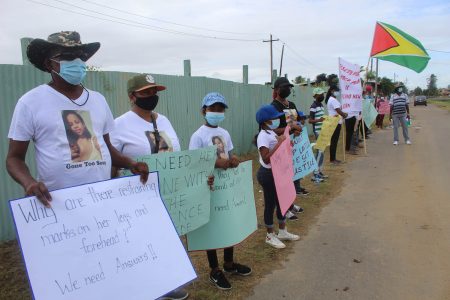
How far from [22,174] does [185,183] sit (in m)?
1.27

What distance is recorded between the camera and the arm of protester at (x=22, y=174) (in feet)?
6.61

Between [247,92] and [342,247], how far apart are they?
24.1 ft

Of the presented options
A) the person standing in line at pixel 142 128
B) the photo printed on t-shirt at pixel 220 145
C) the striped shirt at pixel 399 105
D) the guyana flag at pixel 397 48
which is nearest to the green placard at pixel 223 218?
the photo printed on t-shirt at pixel 220 145

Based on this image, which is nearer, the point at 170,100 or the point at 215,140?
the point at 215,140

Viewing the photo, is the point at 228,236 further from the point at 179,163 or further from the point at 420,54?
the point at 420,54

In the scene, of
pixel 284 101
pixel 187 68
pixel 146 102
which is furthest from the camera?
pixel 187 68

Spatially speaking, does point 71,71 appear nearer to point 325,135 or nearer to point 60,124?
point 60,124

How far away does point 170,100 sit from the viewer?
25.9ft

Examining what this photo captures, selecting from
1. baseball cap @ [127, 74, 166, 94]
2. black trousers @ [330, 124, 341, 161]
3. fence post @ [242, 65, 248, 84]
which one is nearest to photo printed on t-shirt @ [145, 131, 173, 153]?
baseball cap @ [127, 74, 166, 94]

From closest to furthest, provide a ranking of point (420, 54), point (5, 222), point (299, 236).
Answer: point (5, 222), point (299, 236), point (420, 54)

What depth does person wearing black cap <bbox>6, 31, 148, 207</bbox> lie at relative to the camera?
7.41ft

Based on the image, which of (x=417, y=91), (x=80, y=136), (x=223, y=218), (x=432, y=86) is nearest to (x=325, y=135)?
(x=223, y=218)

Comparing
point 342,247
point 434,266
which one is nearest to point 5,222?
point 342,247

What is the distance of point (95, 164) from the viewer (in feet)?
8.08
